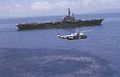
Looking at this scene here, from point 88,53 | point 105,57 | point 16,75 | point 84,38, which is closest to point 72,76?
point 16,75

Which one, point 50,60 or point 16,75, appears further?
point 50,60

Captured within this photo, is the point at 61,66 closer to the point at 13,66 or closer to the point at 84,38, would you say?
the point at 13,66

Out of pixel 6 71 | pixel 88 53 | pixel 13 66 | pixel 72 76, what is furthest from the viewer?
pixel 88 53

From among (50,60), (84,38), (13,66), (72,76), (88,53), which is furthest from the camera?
(84,38)

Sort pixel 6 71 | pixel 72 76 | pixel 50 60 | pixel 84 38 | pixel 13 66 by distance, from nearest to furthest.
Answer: pixel 72 76, pixel 6 71, pixel 13 66, pixel 50 60, pixel 84 38

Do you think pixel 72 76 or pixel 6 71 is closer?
pixel 72 76

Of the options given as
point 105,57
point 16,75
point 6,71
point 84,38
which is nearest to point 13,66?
point 6,71

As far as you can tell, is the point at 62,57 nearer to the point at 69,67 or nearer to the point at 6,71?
the point at 69,67

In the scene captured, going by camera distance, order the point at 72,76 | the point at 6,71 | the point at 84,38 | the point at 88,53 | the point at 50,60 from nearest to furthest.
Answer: the point at 72,76 → the point at 6,71 → the point at 50,60 → the point at 88,53 → the point at 84,38
